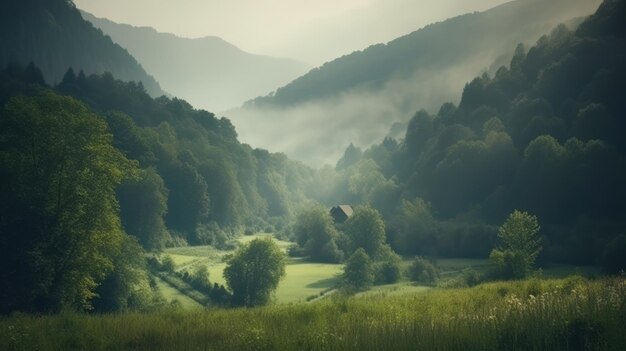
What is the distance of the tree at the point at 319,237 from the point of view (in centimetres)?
8619

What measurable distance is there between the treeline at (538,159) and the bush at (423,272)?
17097 mm

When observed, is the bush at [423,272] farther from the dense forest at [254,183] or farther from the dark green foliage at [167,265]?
the dark green foliage at [167,265]

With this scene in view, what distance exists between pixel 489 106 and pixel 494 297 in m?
115

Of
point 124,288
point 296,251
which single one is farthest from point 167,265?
point 296,251

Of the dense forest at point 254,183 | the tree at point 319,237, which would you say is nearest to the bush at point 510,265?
the dense forest at point 254,183

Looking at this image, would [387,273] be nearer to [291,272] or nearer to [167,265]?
[291,272]

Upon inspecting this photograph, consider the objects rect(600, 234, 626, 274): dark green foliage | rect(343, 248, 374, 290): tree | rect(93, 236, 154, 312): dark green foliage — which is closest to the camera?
rect(93, 236, 154, 312): dark green foliage

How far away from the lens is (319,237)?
3521 inches

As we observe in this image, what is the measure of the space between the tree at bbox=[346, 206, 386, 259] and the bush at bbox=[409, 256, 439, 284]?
13.8m

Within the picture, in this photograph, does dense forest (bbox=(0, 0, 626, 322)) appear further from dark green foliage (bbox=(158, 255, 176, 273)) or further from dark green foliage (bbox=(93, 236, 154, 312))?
dark green foliage (bbox=(158, 255, 176, 273))

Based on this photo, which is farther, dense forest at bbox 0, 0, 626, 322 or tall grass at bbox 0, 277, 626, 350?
dense forest at bbox 0, 0, 626, 322

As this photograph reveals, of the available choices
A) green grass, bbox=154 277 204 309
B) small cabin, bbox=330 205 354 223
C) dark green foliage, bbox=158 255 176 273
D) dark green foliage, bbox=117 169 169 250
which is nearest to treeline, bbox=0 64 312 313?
dark green foliage, bbox=117 169 169 250

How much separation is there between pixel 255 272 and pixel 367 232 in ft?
118

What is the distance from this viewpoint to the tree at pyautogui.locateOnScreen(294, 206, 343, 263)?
86.2 m
